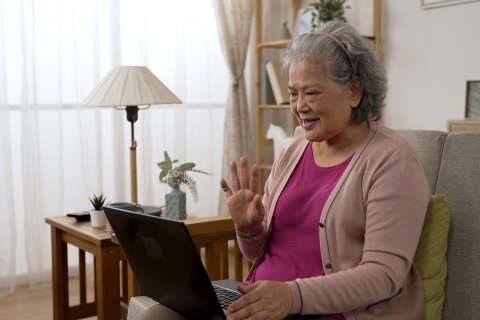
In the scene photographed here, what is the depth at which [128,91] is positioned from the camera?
79.3 inches

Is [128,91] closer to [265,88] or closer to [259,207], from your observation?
[259,207]

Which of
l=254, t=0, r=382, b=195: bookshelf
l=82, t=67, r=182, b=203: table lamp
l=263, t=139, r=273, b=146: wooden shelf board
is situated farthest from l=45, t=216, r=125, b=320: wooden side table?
l=263, t=139, r=273, b=146: wooden shelf board

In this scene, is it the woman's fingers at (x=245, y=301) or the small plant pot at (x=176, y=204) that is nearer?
the woman's fingers at (x=245, y=301)

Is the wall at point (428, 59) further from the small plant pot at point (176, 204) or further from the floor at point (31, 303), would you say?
the floor at point (31, 303)

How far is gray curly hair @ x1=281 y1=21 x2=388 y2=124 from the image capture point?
1.25m

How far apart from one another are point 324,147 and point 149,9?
6.83ft

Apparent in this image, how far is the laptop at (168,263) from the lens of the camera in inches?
39.4

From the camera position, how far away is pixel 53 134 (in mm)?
2885

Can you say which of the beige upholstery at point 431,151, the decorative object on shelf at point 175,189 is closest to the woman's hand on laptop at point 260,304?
the beige upholstery at point 431,151

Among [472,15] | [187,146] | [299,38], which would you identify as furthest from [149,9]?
[299,38]

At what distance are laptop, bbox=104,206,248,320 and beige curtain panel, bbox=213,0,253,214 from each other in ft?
7.14

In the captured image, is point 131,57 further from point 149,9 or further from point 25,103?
point 25,103

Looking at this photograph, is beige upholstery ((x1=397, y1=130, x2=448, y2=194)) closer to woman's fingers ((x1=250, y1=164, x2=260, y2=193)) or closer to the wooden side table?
woman's fingers ((x1=250, y1=164, x2=260, y2=193))

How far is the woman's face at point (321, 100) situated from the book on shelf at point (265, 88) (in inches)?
83.8
